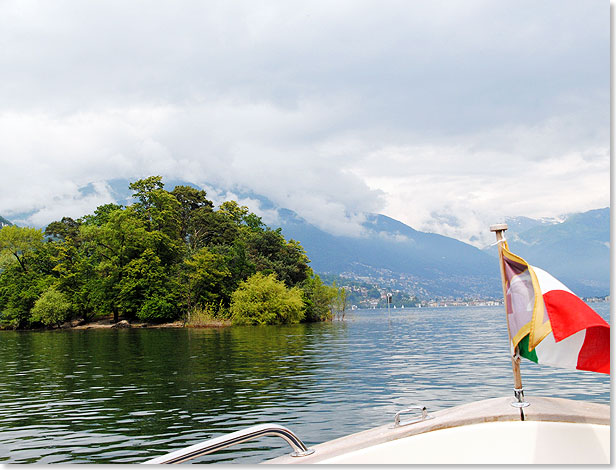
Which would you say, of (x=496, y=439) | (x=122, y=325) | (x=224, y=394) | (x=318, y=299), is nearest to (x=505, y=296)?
(x=496, y=439)

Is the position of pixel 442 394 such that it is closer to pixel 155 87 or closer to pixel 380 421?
pixel 380 421

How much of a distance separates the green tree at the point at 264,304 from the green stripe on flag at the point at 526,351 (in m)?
45.7

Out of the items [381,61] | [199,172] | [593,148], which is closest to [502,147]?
[593,148]

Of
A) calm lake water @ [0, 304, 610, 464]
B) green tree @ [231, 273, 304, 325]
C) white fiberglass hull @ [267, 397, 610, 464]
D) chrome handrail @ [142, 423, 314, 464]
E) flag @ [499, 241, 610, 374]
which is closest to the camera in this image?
chrome handrail @ [142, 423, 314, 464]

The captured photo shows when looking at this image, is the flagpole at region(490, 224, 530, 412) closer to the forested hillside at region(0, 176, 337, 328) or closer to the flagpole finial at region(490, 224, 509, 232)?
the flagpole finial at region(490, 224, 509, 232)

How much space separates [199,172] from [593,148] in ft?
556

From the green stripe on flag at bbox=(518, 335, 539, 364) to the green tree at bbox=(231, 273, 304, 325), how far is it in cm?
4572

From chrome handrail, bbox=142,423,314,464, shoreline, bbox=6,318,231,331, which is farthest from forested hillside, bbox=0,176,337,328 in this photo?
chrome handrail, bbox=142,423,314,464

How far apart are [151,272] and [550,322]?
53.6 metres

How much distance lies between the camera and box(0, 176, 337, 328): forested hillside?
171 feet

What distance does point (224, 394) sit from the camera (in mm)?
11492

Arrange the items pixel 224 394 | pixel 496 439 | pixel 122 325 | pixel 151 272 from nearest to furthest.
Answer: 1. pixel 496 439
2. pixel 224 394
3. pixel 122 325
4. pixel 151 272

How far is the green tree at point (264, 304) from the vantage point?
1930 inches

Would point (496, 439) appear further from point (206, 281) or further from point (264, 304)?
point (206, 281)
